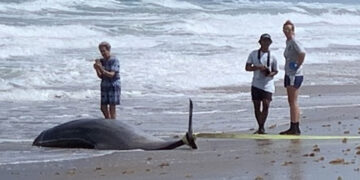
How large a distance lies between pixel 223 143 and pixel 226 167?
2145 mm

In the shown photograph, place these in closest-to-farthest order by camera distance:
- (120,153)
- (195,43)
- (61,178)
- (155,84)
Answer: (61,178) → (120,153) → (155,84) → (195,43)

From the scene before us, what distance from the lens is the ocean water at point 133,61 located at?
15.2m

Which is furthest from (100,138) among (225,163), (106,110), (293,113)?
(293,113)

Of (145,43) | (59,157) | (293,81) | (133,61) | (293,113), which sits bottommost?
(145,43)

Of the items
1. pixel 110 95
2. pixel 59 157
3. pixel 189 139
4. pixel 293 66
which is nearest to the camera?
pixel 59 157

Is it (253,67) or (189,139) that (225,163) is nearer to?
(189,139)

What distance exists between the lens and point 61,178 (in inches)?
384

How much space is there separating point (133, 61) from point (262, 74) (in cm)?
1249

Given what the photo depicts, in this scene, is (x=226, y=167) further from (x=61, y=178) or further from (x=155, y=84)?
(x=155, y=84)

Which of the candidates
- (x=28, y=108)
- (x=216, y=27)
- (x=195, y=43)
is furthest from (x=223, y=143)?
(x=216, y=27)

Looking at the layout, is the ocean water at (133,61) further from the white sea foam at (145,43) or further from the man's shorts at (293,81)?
the man's shorts at (293,81)

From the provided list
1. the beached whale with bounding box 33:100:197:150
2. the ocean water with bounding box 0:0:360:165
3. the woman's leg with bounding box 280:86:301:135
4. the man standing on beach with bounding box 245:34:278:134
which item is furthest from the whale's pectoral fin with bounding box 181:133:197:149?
the woman's leg with bounding box 280:86:301:135

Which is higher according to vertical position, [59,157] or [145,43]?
[59,157]

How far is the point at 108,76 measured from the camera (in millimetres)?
12930
